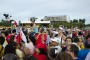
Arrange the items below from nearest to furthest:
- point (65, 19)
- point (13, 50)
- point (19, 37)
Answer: point (13, 50), point (19, 37), point (65, 19)

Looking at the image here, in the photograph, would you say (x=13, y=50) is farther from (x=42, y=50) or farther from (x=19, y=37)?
(x=19, y=37)

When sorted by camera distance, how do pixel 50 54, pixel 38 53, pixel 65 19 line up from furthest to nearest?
pixel 65 19 → pixel 38 53 → pixel 50 54

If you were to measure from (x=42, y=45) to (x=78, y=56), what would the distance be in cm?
281

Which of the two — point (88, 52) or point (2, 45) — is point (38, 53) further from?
point (88, 52)

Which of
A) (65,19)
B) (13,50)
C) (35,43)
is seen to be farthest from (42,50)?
(65,19)

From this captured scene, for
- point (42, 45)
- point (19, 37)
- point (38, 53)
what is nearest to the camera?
point (38, 53)

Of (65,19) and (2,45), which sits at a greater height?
(2,45)

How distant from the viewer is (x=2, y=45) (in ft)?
36.3

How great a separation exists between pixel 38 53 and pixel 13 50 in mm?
1585

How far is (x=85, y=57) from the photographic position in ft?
26.8

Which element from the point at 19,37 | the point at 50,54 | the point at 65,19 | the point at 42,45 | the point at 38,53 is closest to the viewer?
the point at 50,54

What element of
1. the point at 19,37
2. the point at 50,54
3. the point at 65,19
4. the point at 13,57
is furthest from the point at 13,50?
the point at 65,19

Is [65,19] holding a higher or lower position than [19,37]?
lower

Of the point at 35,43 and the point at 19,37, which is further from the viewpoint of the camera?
the point at 19,37
